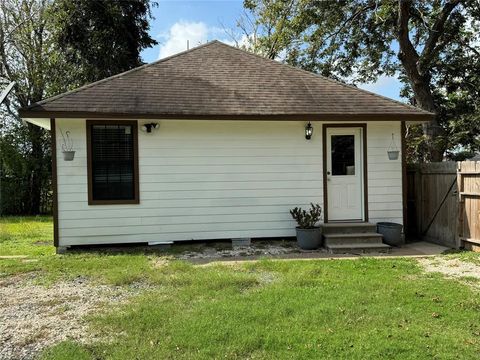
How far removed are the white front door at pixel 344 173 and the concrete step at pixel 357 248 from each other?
3.52 feet

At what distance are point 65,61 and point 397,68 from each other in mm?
15680

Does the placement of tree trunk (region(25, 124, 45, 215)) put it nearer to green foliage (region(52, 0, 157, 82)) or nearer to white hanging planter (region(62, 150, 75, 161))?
green foliage (region(52, 0, 157, 82))

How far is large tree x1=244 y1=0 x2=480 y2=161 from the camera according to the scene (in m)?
15.2

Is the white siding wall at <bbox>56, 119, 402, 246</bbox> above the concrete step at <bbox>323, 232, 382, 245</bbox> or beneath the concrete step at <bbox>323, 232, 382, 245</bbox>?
above

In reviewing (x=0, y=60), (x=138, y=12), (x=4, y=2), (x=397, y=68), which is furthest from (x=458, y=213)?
(x=4, y=2)

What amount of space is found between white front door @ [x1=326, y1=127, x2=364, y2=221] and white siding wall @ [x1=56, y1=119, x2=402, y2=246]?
0.77 ft

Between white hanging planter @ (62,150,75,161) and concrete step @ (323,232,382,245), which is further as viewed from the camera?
concrete step @ (323,232,382,245)

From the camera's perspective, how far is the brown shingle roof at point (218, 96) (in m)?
8.30

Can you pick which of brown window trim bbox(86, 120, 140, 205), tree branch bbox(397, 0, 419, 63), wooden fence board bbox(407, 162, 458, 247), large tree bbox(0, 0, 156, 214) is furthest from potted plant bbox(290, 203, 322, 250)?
large tree bbox(0, 0, 156, 214)

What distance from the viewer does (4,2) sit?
2089 cm

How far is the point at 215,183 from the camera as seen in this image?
888cm

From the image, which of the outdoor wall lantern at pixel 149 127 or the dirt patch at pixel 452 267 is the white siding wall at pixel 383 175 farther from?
the outdoor wall lantern at pixel 149 127

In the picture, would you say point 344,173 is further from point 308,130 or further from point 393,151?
point 308,130

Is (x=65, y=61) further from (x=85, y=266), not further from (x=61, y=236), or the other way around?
(x=85, y=266)
